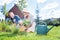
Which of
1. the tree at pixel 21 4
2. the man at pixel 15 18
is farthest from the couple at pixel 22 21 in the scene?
the tree at pixel 21 4

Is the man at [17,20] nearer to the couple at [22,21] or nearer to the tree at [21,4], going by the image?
the couple at [22,21]

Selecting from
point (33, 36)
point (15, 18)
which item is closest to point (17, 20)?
point (15, 18)

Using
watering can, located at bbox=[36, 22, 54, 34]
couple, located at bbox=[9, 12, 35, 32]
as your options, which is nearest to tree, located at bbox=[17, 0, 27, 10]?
couple, located at bbox=[9, 12, 35, 32]

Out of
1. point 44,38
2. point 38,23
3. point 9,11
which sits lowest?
point 44,38

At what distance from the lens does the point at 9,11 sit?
2.98m

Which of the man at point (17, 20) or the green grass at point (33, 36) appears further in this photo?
the man at point (17, 20)

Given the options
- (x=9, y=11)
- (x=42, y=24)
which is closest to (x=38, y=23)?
(x=42, y=24)

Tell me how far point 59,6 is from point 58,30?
1.18 ft

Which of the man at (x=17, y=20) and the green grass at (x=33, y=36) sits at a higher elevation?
the man at (x=17, y=20)

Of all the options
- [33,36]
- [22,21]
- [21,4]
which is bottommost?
[33,36]

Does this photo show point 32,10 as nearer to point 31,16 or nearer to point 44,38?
point 31,16

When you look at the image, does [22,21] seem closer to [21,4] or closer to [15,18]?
[15,18]

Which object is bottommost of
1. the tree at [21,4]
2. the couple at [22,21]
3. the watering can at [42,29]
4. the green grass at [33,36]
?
the green grass at [33,36]

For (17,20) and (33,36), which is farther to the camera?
(17,20)
